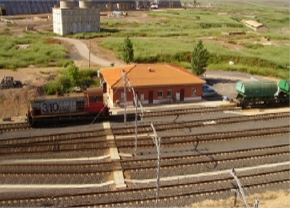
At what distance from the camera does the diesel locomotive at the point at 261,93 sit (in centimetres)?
3875

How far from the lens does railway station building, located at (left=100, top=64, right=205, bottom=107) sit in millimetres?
38531

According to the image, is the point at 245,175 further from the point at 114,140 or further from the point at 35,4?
the point at 35,4

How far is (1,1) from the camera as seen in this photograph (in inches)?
5305

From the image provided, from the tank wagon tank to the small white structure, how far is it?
6079cm

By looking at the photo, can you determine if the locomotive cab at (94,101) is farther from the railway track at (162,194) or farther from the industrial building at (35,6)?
the industrial building at (35,6)

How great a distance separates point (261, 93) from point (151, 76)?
12833 mm

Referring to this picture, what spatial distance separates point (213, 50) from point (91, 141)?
156 ft

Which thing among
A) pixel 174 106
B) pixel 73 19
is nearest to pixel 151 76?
pixel 174 106

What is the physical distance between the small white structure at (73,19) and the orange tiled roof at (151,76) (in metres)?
51.3

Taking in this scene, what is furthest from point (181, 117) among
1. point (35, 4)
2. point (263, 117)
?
point (35, 4)

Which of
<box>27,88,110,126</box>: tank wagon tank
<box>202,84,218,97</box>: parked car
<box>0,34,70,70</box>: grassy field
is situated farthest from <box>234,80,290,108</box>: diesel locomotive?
<box>0,34,70,70</box>: grassy field

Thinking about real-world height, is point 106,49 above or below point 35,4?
below

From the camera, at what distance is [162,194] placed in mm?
21672

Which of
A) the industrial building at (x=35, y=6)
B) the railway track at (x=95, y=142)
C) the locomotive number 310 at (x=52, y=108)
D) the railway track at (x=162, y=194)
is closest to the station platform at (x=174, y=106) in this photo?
the locomotive number 310 at (x=52, y=108)
